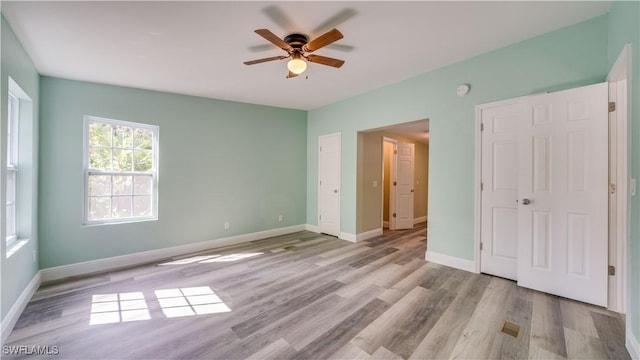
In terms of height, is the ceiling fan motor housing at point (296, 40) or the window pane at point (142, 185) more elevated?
the ceiling fan motor housing at point (296, 40)

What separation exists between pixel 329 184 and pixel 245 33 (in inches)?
134

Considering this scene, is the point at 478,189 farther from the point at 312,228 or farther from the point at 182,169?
the point at 182,169

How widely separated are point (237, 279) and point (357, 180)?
109 inches

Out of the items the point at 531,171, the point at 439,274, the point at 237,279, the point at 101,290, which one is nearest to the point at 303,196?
the point at 237,279

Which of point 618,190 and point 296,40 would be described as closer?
point 618,190

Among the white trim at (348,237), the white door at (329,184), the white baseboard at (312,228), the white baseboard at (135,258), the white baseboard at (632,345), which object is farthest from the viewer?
the white baseboard at (312,228)

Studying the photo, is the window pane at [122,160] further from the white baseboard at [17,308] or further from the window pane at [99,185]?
the white baseboard at [17,308]

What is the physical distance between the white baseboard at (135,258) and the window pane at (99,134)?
167cm

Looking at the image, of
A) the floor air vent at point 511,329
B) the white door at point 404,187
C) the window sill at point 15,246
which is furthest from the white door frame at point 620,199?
the window sill at point 15,246

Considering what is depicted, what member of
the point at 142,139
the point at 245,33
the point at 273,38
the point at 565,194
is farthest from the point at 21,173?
the point at 565,194

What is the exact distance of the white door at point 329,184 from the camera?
5215mm

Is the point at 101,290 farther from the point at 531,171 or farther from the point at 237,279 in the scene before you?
the point at 531,171

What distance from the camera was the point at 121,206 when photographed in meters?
Result: 3.84

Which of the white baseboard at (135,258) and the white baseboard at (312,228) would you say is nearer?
the white baseboard at (135,258)
